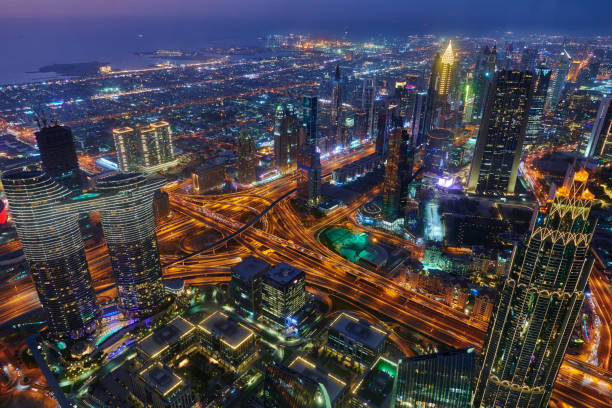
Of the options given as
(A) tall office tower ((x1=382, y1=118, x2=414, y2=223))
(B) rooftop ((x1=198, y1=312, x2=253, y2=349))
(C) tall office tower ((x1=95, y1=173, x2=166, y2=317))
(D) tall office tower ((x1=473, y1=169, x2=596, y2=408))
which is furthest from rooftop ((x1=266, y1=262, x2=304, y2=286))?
(A) tall office tower ((x1=382, y1=118, x2=414, y2=223))

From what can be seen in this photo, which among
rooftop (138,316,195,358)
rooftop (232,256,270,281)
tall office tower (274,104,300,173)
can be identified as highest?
tall office tower (274,104,300,173)

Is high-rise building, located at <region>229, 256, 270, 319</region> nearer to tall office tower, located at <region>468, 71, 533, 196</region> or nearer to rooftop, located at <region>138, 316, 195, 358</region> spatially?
rooftop, located at <region>138, 316, 195, 358</region>

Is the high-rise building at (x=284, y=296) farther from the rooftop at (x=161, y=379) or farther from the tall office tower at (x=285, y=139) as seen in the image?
the tall office tower at (x=285, y=139)

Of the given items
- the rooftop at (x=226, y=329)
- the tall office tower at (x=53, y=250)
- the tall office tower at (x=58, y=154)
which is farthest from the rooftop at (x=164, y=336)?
the tall office tower at (x=58, y=154)

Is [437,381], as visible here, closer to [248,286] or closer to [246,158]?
[248,286]

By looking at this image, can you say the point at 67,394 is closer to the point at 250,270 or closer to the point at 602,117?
the point at 250,270

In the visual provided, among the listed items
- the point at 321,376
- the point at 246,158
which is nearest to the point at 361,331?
the point at 321,376

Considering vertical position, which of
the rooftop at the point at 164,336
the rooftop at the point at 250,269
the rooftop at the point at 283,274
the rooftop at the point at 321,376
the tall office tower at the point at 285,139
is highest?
the tall office tower at the point at 285,139
